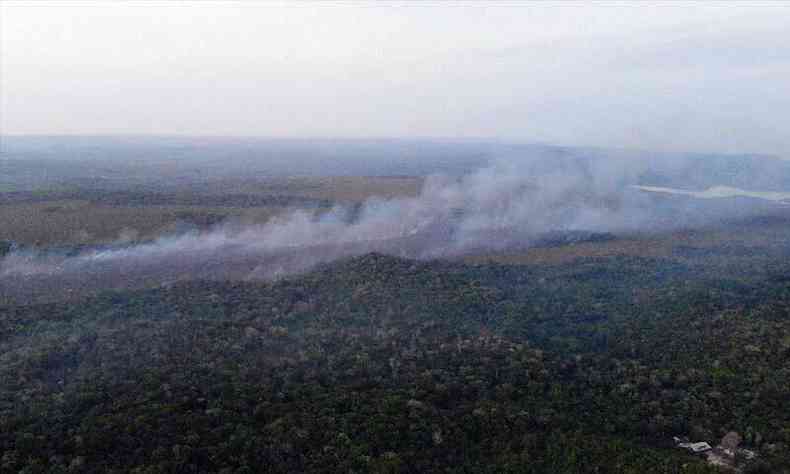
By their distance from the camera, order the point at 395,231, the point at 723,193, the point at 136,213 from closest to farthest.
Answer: the point at 395,231 → the point at 136,213 → the point at 723,193

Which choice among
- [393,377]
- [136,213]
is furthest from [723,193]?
[393,377]

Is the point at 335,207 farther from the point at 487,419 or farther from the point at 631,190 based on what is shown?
the point at 487,419

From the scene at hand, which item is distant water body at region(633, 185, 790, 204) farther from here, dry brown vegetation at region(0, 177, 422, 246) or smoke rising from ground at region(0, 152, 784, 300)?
dry brown vegetation at region(0, 177, 422, 246)

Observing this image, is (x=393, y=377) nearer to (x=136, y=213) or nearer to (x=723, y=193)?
(x=136, y=213)

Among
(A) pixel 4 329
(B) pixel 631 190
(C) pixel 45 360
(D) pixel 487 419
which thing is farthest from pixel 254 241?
(B) pixel 631 190

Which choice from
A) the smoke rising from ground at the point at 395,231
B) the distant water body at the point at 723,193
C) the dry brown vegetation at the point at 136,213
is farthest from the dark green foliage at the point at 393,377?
the distant water body at the point at 723,193

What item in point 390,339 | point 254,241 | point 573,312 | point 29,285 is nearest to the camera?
point 390,339

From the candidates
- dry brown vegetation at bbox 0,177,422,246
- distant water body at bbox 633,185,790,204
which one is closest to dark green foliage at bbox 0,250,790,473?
dry brown vegetation at bbox 0,177,422,246

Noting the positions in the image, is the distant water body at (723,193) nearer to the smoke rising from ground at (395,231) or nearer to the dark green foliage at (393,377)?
the smoke rising from ground at (395,231)
